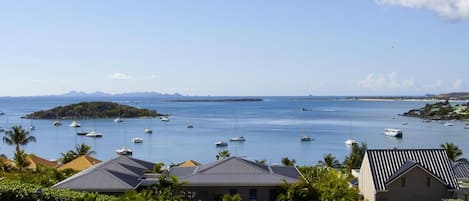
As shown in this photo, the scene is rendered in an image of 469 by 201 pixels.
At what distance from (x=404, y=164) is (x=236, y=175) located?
29.5 feet

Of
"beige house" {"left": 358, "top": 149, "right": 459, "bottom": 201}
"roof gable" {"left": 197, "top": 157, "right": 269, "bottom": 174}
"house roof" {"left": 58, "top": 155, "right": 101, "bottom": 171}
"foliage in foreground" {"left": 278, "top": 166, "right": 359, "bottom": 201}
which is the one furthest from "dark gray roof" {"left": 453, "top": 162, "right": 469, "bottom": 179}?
"house roof" {"left": 58, "top": 155, "right": 101, "bottom": 171}

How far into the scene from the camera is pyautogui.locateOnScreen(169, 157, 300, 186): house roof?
26.9 m

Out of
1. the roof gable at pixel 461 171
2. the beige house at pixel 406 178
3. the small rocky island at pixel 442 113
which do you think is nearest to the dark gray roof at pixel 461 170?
the roof gable at pixel 461 171

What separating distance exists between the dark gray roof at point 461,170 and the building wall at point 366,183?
18.1 feet

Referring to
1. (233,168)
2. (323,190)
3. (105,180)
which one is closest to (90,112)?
(105,180)

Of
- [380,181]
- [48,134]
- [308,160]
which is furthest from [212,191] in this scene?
[48,134]

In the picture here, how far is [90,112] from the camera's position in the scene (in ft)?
580

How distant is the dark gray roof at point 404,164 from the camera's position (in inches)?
1112

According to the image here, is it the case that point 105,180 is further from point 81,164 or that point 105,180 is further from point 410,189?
point 81,164

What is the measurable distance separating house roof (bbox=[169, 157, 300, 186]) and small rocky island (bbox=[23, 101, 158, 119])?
489 ft

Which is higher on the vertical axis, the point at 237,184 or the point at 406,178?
the point at 406,178

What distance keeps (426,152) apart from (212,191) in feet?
40.2

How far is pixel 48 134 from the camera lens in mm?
120625

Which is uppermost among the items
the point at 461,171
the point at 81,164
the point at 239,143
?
the point at 461,171
